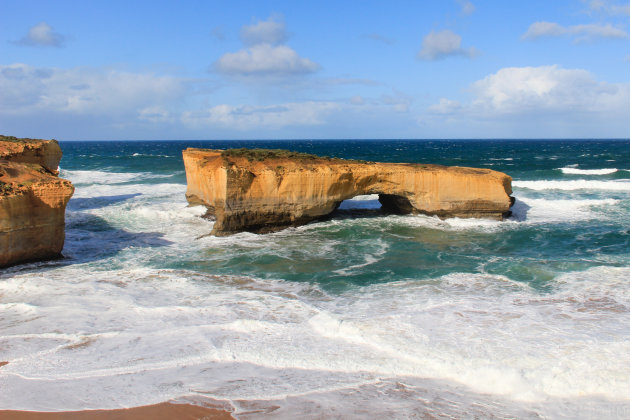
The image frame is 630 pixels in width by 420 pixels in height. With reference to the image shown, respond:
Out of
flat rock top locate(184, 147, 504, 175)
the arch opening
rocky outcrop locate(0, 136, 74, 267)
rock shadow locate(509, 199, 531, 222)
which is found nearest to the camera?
rocky outcrop locate(0, 136, 74, 267)

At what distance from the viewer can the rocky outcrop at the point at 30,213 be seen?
12672mm

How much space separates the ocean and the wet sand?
6.7 inches

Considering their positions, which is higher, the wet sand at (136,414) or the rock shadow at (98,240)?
the rock shadow at (98,240)

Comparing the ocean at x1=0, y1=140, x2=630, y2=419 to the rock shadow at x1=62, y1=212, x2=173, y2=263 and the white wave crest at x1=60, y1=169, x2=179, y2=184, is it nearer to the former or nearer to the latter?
the rock shadow at x1=62, y1=212, x2=173, y2=263

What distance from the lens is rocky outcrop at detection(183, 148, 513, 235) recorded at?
17.7 meters

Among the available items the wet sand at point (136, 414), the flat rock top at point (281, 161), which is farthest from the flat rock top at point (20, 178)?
the wet sand at point (136, 414)

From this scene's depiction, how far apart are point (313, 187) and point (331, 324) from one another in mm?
9768

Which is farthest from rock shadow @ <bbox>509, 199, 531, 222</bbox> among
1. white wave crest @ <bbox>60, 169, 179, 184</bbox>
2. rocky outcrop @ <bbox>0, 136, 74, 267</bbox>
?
white wave crest @ <bbox>60, 169, 179, 184</bbox>

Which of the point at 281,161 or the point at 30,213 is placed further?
the point at 281,161

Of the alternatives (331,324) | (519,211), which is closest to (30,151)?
(331,324)

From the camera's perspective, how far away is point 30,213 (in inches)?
517

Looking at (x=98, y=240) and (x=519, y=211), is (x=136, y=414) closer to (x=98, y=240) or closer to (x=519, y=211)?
(x=98, y=240)

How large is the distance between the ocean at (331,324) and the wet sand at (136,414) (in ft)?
0.56

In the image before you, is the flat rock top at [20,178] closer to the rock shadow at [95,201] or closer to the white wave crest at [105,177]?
the rock shadow at [95,201]
